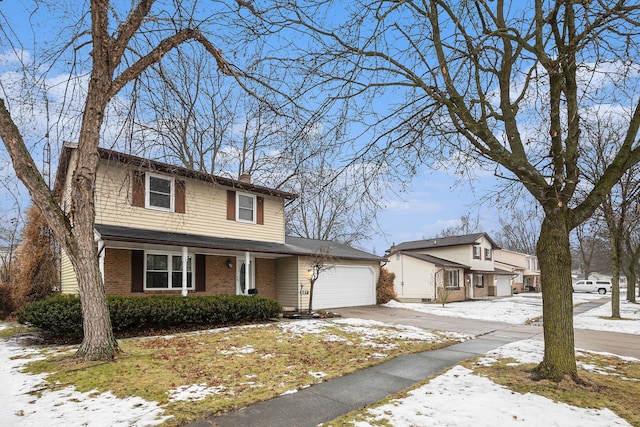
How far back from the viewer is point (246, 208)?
53.5 feet

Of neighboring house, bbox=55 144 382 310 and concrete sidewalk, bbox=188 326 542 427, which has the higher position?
neighboring house, bbox=55 144 382 310

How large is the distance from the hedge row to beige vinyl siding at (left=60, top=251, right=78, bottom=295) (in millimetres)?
2982

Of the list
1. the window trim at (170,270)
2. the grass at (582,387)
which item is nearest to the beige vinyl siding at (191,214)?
the window trim at (170,270)

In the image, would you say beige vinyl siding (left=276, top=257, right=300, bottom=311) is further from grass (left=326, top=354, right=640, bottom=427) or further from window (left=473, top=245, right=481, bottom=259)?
window (left=473, top=245, right=481, bottom=259)

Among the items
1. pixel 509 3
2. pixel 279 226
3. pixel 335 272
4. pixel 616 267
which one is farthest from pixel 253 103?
pixel 616 267

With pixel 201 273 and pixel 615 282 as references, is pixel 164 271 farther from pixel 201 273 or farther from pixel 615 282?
pixel 615 282

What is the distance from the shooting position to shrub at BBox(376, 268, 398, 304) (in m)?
21.3

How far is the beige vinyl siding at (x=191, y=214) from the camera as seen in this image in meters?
12.2

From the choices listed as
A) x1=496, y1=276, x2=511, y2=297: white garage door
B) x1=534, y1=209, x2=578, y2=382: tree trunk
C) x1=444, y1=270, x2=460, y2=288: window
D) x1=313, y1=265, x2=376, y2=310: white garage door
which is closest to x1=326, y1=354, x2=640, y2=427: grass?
x1=534, y1=209, x2=578, y2=382: tree trunk

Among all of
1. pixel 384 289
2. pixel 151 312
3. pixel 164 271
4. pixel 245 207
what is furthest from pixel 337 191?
pixel 384 289

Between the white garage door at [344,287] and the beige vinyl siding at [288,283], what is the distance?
107cm

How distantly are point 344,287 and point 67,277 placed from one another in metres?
12.0

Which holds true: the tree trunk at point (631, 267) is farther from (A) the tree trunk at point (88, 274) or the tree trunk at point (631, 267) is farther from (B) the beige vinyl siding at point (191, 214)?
(A) the tree trunk at point (88, 274)

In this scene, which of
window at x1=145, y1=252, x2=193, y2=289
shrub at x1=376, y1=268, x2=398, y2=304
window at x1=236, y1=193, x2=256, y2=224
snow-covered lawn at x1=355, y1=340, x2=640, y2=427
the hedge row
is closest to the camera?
snow-covered lawn at x1=355, y1=340, x2=640, y2=427
